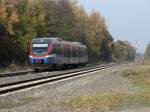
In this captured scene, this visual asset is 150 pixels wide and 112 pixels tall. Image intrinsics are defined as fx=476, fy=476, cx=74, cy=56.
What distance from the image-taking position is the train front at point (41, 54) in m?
46.1

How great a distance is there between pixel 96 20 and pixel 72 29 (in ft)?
125

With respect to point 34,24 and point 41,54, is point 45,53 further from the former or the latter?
point 34,24

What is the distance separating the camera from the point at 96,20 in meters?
127

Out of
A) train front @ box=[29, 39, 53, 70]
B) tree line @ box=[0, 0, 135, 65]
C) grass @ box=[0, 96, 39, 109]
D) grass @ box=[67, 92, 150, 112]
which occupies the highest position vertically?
tree line @ box=[0, 0, 135, 65]

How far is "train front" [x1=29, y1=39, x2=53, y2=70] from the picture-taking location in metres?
46.1

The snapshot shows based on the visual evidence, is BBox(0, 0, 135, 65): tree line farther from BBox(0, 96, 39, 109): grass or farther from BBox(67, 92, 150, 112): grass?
BBox(67, 92, 150, 112): grass

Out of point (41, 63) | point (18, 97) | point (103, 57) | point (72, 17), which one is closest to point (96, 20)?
point (103, 57)

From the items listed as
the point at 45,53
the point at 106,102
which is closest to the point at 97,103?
the point at 106,102

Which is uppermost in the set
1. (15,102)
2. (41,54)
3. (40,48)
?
(40,48)

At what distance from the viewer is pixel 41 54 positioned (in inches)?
1828

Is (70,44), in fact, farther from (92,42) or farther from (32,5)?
(92,42)

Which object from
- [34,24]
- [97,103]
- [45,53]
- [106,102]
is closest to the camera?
[97,103]

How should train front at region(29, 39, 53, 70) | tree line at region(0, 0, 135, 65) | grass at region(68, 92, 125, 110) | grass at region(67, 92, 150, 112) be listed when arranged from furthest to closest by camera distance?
tree line at region(0, 0, 135, 65) < train front at region(29, 39, 53, 70) < grass at region(68, 92, 125, 110) < grass at region(67, 92, 150, 112)

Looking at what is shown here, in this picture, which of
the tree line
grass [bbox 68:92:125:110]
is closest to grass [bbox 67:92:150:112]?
grass [bbox 68:92:125:110]
